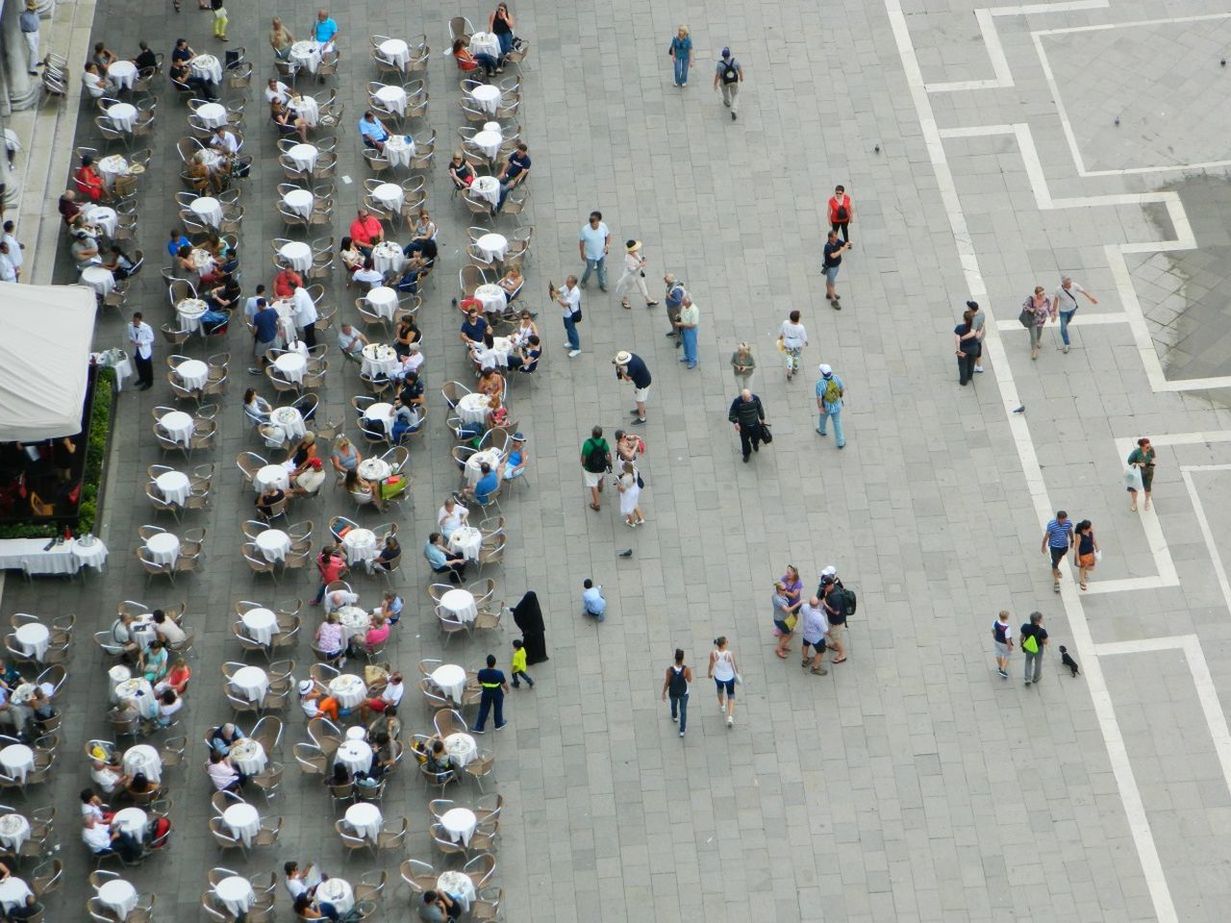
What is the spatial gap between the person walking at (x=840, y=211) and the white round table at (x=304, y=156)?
407 inches

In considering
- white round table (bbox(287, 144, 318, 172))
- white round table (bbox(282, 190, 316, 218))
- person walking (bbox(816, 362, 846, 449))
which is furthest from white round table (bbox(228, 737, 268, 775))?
white round table (bbox(287, 144, 318, 172))

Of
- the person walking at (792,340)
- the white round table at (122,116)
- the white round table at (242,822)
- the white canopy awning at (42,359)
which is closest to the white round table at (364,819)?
the white round table at (242,822)

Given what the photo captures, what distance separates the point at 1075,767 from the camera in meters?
34.8

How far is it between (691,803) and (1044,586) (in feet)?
24.3

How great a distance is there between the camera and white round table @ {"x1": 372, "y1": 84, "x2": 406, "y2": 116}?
147ft

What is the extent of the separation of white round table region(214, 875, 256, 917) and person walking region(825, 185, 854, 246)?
56.5ft

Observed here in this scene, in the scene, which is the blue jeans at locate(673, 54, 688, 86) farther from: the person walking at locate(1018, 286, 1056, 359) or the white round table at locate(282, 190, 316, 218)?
the person walking at locate(1018, 286, 1056, 359)

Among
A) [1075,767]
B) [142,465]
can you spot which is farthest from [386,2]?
[1075,767]

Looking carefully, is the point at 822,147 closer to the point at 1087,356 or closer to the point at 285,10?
the point at 1087,356

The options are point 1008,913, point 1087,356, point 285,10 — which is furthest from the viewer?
point 285,10

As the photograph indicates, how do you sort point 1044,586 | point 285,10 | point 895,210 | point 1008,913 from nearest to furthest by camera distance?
point 1008,913 < point 1044,586 < point 895,210 < point 285,10

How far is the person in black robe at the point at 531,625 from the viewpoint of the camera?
116 feet

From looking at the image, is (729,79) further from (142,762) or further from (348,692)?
(142,762)

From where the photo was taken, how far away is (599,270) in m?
42.0
